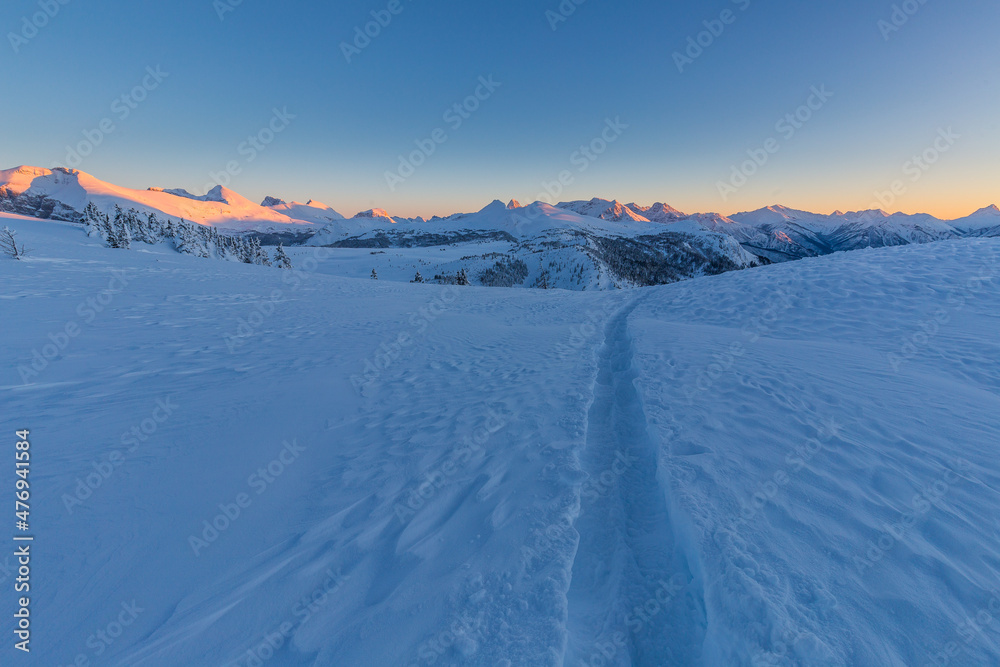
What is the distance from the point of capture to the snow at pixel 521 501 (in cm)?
281

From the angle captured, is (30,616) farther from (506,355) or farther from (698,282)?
(698,282)

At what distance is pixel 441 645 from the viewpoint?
107 inches

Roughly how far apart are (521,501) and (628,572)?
132 centimetres

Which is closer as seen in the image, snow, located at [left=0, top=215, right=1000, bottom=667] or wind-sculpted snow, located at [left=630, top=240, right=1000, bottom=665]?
wind-sculpted snow, located at [left=630, top=240, right=1000, bottom=665]

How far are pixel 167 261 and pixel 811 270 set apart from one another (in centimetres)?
4239

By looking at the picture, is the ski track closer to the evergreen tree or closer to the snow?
the snow

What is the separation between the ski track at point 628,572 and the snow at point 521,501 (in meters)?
0.02

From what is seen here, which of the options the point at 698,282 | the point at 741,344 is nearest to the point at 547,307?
the point at 698,282

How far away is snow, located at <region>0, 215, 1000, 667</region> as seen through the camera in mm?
2807

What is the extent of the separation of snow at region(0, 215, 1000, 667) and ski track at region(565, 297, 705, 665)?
25mm

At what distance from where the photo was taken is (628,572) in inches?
139

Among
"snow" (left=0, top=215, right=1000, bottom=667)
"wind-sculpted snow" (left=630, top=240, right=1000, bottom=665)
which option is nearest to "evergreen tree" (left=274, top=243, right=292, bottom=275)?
"snow" (left=0, top=215, right=1000, bottom=667)

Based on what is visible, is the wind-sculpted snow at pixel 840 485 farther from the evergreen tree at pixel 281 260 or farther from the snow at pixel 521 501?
the evergreen tree at pixel 281 260

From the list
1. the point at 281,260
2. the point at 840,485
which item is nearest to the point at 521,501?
the point at 840,485
